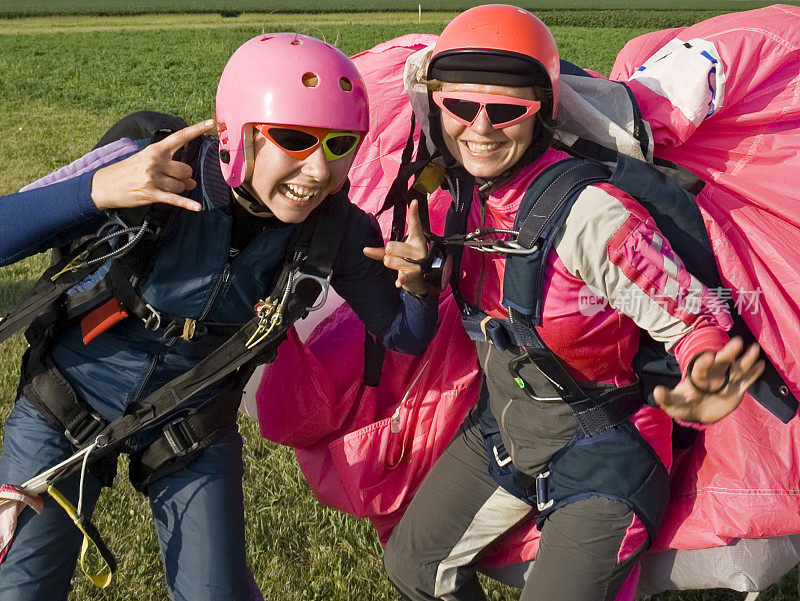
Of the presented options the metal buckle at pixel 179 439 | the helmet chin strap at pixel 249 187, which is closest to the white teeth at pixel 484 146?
the helmet chin strap at pixel 249 187

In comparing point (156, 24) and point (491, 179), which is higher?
point (491, 179)

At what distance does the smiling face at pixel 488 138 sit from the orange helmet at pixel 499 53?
29 mm

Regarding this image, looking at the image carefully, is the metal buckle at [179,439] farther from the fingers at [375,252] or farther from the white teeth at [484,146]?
the white teeth at [484,146]

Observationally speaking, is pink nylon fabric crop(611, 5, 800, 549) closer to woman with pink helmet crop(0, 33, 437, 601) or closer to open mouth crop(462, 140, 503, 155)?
open mouth crop(462, 140, 503, 155)

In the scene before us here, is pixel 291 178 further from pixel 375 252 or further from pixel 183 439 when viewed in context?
pixel 183 439

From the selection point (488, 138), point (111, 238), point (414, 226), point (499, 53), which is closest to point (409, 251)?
point (414, 226)

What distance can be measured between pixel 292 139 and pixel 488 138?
65 cm

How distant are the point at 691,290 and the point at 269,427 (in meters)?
2.04

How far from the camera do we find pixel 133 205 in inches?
96.2

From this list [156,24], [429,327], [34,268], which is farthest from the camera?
[156,24]

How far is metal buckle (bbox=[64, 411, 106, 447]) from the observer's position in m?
2.80

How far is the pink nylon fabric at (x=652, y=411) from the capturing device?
297 centimetres

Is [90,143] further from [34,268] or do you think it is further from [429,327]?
[429,327]

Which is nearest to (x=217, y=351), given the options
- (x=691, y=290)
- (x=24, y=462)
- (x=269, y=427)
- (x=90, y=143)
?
(x=24, y=462)
